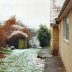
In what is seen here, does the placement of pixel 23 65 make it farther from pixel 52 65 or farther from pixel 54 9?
pixel 54 9

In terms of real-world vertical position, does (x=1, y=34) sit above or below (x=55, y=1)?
below

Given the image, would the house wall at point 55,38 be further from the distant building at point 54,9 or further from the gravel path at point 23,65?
the gravel path at point 23,65

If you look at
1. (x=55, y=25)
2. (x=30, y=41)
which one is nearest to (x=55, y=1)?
(x=55, y=25)

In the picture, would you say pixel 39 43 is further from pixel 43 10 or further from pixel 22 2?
pixel 22 2

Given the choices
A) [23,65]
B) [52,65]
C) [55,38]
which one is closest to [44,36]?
[55,38]

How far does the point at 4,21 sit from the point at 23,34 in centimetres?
354

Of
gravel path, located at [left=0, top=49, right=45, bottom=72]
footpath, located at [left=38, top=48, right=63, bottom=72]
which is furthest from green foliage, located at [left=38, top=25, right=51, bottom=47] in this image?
gravel path, located at [left=0, top=49, right=45, bottom=72]

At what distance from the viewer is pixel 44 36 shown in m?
26.7

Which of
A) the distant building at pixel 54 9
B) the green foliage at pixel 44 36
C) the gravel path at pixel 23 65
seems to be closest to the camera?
the gravel path at pixel 23 65

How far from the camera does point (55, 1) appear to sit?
71.4 feet

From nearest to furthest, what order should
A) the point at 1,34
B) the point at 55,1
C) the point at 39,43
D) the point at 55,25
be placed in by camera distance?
the point at 55,25, the point at 55,1, the point at 1,34, the point at 39,43

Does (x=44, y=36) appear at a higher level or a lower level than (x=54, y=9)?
lower

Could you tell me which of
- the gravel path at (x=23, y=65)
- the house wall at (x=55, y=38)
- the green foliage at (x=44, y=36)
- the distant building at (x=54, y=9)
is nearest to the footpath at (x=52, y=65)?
the gravel path at (x=23, y=65)

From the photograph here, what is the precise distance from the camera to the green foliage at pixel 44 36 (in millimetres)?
26794
